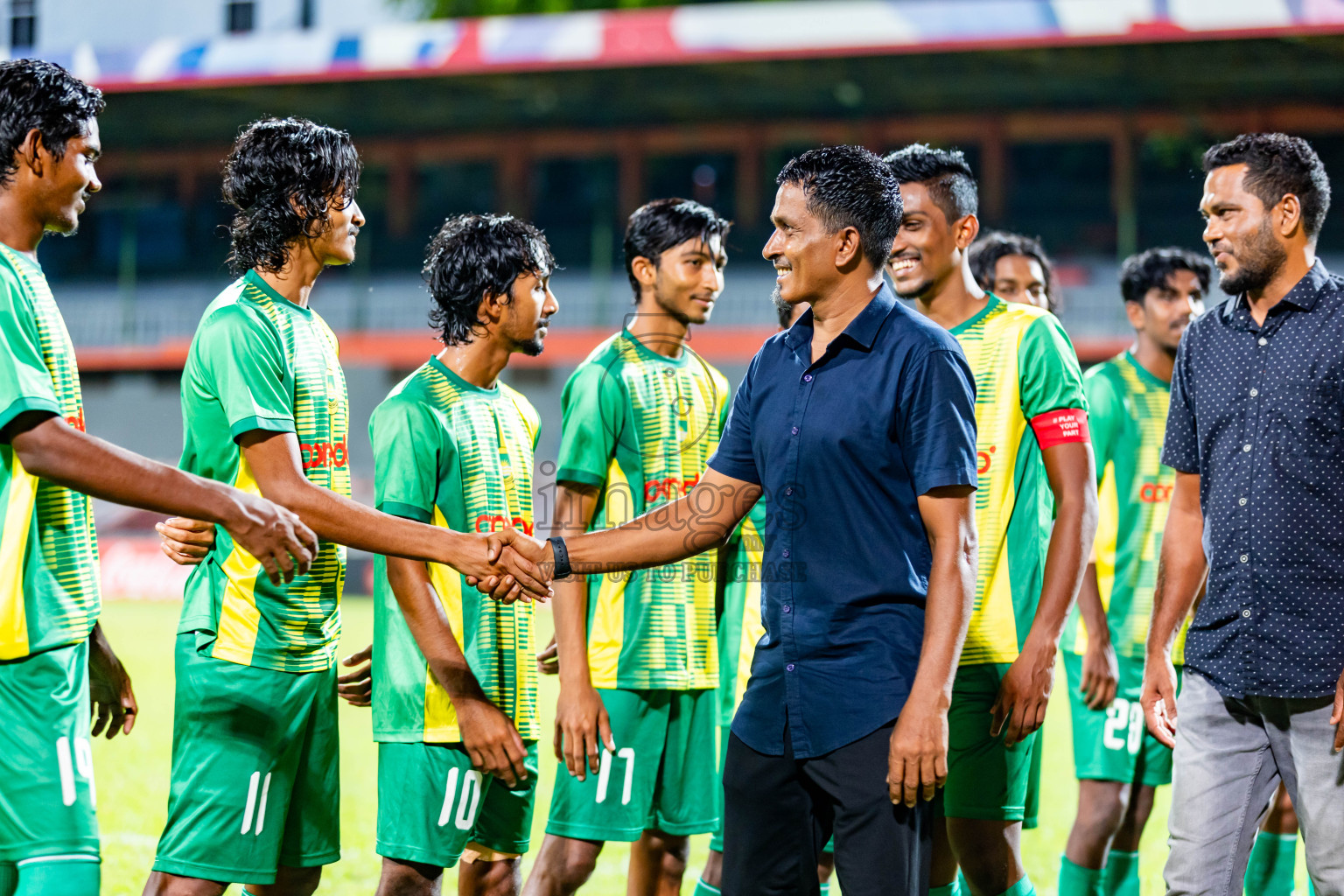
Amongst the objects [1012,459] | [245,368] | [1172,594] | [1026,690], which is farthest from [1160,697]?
[245,368]

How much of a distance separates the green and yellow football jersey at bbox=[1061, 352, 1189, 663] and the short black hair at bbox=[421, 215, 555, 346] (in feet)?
7.80

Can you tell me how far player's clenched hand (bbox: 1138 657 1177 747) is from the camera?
133 inches

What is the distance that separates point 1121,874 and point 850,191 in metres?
2.93

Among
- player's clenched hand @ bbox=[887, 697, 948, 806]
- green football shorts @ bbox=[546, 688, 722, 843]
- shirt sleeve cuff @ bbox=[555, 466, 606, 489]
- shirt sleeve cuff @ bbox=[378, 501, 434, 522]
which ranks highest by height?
shirt sleeve cuff @ bbox=[555, 466, 606, 489]

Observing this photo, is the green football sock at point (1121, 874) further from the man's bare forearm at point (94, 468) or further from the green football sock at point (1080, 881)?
the man's bare forearm at point (94, 468)

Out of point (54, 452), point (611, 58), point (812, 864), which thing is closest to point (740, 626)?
point (812, 864)

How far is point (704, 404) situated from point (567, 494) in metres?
0.60

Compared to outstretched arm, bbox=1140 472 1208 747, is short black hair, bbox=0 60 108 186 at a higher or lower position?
higher

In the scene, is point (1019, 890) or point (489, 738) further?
point (1019, 890)

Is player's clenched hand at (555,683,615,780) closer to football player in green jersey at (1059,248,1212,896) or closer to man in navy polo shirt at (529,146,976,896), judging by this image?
man in navy polo shirt at (529,146,976,896)

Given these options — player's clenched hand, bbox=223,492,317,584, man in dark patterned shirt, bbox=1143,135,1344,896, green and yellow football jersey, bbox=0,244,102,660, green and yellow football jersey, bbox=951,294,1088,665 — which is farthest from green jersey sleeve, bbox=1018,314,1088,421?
green and yellow football jersey, bbox=0,244,102,660

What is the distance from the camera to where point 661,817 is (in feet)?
13.0

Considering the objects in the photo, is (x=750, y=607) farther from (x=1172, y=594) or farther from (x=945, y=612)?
(x=945, y=612)

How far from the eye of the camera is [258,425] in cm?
304
